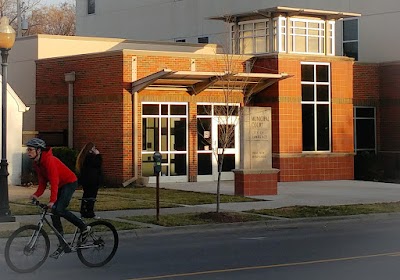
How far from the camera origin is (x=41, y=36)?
35312 millimetres

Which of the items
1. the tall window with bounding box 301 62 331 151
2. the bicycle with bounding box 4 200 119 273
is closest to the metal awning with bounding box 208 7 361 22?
the tall window with bounding box 301 62 331 151

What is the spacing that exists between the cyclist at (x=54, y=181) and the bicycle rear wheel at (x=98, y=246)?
151 mm

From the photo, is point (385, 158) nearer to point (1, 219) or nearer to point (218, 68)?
point (218, 68)

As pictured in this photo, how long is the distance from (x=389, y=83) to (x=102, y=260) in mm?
26252

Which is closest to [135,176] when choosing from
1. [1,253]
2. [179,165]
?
[179,165]

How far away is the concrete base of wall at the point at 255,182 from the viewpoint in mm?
25047

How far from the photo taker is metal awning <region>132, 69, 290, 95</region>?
93.1 ft

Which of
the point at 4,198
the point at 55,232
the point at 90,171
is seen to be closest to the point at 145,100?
the point at 90,171

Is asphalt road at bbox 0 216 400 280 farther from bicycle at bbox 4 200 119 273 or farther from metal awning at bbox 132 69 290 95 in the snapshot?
metal awning at bbox 132 69 290 95

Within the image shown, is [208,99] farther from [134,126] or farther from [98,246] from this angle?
[98,246]

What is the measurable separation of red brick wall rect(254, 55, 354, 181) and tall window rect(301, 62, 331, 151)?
25 cm

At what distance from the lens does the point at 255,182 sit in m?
25.3

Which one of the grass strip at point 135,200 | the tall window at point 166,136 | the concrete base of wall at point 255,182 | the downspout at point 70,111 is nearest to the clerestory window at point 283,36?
the tall window at point 166,136

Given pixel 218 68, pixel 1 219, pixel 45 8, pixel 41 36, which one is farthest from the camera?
pixel 45 8
